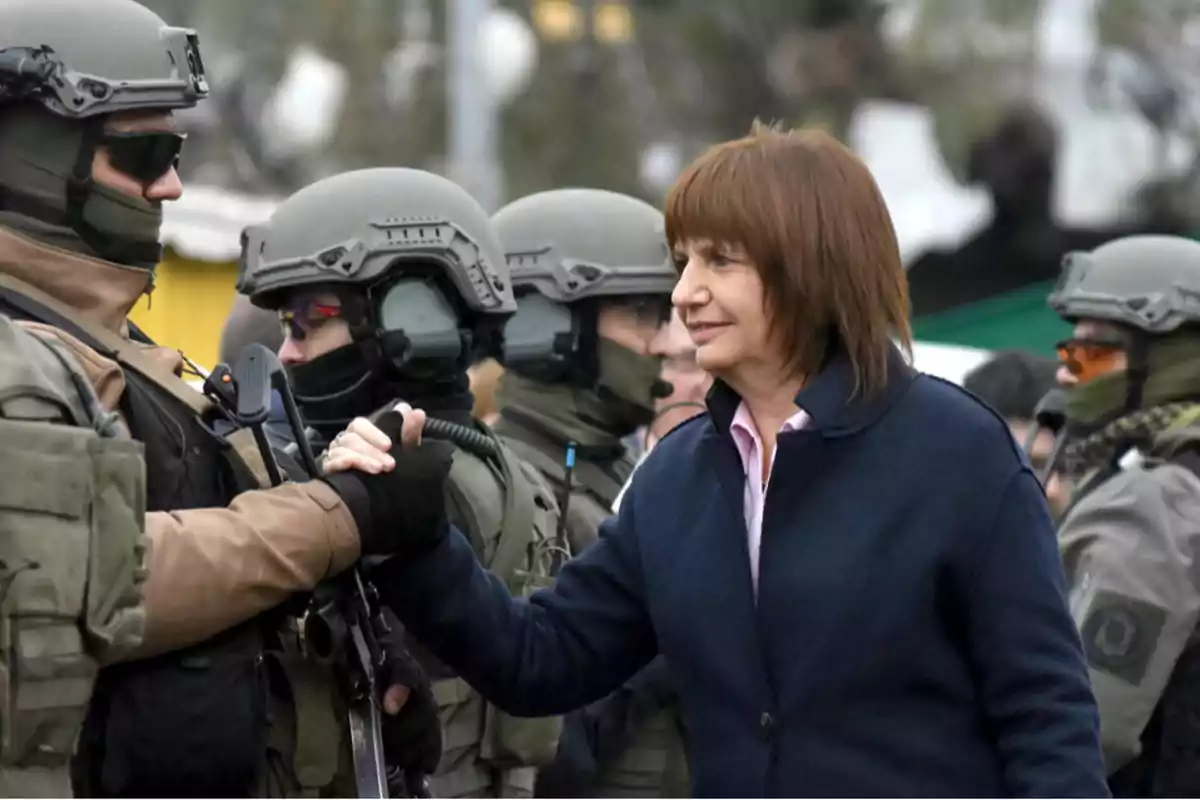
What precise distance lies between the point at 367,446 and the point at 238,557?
0.32 m

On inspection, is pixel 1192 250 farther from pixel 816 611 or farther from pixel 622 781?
pixel 816 611

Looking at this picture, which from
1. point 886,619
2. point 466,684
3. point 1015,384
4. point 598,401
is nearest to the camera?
point 886,619

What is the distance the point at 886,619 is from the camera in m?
3.53

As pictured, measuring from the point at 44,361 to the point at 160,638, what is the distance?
462 millimetres

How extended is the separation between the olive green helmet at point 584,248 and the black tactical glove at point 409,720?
1.94 m

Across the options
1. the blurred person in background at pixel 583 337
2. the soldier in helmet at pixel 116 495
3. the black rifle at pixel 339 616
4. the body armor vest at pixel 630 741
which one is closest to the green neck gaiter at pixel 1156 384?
the blurred person in background at pixel 583 337

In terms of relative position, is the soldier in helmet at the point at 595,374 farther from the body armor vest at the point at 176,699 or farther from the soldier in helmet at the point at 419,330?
the body armor vest at the point at 176,699

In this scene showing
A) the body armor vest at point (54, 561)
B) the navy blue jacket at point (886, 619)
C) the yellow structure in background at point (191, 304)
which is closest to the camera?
the body armor vest at point (54, 561)

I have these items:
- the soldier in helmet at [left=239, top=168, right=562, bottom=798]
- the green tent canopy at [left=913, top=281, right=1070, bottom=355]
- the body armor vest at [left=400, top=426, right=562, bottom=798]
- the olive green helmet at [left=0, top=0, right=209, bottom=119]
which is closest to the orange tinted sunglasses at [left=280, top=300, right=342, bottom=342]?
the soldier in helmet at [left=239, top=168, right=562, bottom=798]

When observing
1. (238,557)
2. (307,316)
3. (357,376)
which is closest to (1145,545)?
(357,376)

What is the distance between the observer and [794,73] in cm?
2639

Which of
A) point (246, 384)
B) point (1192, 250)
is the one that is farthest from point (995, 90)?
point (246, 384)

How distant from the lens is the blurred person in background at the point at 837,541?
3.54 meters

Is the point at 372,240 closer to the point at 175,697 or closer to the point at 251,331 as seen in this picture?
the point at 175,697
